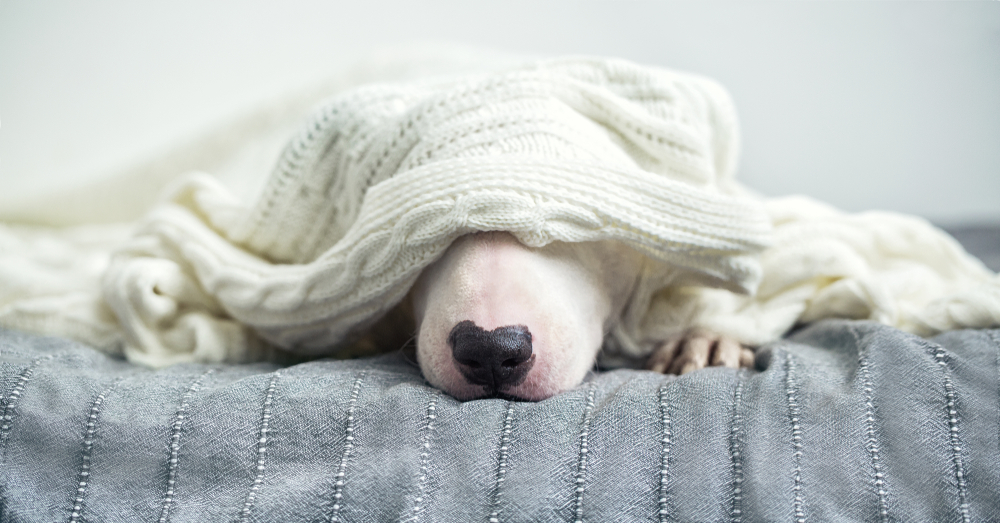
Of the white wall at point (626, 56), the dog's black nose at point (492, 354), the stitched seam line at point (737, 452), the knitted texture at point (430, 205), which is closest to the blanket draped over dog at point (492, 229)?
the knitted texture at point (430, 205)

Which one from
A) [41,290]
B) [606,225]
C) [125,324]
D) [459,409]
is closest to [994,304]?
[606,225]

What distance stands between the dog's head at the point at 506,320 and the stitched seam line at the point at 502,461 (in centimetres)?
6

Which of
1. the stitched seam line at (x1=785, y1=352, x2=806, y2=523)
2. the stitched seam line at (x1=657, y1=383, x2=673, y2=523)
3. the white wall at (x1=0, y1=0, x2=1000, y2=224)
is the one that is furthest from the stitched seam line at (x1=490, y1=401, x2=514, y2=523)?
the white wall at (x1=0, y1=0, x2=1000, y2=224)

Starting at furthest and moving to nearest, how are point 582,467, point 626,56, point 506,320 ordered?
1. point 626,56
2. point 506,320
3. point 582,467

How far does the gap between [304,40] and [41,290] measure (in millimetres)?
1377

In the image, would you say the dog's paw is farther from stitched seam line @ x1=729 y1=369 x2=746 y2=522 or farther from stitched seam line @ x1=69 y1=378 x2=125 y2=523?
stitched seam line @ x1=69 y1=378 x2=125 y2=523

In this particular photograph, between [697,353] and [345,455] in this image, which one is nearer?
[345,455]

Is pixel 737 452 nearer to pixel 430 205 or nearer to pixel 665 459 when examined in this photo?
pixel 665 459

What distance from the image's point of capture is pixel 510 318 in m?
0.62

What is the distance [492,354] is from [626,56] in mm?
1567

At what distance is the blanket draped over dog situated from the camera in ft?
2.26

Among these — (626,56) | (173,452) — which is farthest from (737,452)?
(626,56)

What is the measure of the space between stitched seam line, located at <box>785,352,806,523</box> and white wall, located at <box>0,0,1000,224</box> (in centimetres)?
112

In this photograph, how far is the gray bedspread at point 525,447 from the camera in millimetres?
500
